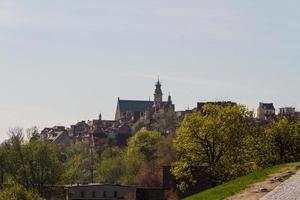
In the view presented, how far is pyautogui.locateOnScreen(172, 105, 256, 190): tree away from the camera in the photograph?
4316cm

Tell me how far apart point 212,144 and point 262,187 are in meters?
19.0

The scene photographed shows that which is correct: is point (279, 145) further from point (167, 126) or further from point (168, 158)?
point (167, 126)

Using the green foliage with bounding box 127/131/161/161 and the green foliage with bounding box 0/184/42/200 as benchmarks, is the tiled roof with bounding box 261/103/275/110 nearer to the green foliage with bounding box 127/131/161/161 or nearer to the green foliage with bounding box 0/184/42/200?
the green foliage with bounding box 127/131/161/161

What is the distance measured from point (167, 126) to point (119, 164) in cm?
3884

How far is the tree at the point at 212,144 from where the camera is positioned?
43156 millimetres

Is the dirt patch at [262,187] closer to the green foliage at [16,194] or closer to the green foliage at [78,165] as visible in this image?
the green foliage at [16,194]

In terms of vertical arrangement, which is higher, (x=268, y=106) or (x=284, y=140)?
(x=268, y=106)

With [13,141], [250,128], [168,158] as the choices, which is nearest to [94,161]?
[168,158]

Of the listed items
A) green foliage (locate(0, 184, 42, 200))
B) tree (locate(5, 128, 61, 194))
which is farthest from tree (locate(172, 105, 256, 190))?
tree (locate(5, 128, 61, 194))

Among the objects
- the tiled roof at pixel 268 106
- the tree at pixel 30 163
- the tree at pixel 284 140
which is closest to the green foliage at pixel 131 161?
the tree at pixel 30 163

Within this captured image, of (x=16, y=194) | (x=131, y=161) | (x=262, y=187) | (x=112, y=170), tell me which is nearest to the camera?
(x=262, y=187)

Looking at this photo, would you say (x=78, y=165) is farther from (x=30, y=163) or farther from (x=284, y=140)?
(x=284, y=140)

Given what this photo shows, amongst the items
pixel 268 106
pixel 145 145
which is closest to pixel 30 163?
pixel 145 145

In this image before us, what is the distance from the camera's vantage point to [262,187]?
25.2 meters
